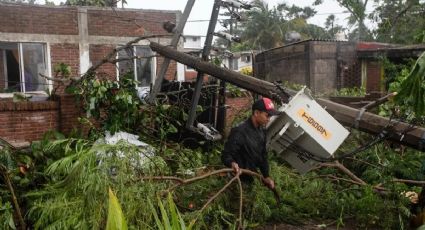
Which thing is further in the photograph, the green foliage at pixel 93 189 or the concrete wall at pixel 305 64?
the concrete wall at pixel 305 64

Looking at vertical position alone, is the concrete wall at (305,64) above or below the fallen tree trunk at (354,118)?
above

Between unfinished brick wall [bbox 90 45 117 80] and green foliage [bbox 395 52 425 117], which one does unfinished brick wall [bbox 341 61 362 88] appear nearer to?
unfinished brick wall [bbox 90 45 117 80]

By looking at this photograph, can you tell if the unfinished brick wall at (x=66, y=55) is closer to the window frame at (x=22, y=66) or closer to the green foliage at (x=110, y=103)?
the window frame at (x=22, y=66)

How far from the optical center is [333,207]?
18.5ft

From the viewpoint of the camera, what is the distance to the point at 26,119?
6.63 metres

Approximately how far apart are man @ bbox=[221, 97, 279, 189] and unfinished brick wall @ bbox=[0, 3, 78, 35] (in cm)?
889

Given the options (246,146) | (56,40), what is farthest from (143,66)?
(246,146)

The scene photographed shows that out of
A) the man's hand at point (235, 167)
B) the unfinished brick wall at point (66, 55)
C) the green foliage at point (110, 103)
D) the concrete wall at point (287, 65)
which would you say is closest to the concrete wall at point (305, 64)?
the concrete wall at point (287, 65)

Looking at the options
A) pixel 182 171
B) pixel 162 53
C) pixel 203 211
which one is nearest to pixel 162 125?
pixel 162 53

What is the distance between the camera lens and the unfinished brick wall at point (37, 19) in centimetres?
1141

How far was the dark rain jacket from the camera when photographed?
490 centimetres

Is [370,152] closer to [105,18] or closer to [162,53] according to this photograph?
[162,53]

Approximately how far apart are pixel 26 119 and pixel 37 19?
6.21m

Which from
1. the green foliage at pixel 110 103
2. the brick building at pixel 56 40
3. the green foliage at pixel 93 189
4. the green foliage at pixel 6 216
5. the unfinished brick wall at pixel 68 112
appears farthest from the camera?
the brick building at pixel 56 40
